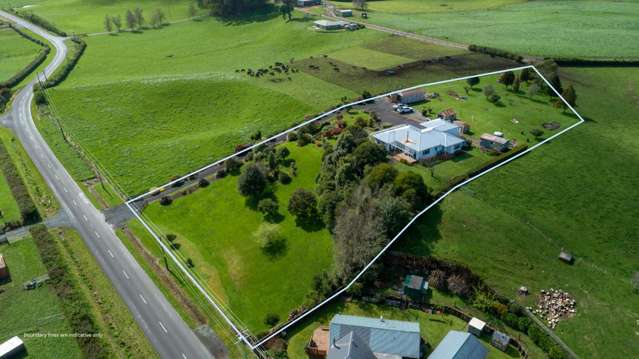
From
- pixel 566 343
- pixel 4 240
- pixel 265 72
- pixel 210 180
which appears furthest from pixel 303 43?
pixel 566 343

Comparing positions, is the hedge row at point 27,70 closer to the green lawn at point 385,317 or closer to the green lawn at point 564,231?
the green lawn at point 385,317

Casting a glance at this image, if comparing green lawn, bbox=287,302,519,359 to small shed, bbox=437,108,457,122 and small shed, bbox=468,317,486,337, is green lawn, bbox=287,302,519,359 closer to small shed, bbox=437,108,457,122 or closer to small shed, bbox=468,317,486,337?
small shed, bbox=468,317,486,337

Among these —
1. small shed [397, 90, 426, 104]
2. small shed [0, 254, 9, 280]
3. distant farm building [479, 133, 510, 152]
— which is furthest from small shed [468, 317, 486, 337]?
small shed [397, 90, 426, 104]

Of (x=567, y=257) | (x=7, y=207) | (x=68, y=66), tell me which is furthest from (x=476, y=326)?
(x=68, y=66)

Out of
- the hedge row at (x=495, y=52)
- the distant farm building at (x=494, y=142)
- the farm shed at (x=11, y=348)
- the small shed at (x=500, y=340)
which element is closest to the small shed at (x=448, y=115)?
the distant farm building at (x=494, y=142)

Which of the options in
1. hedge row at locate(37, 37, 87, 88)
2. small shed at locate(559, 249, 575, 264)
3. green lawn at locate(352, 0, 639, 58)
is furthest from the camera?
green lawn at locate(352, 0, 639, 58)

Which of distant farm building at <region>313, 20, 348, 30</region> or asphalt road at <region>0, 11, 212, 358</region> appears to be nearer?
asphalt road at <region>0, 11, 212, 358</region>
